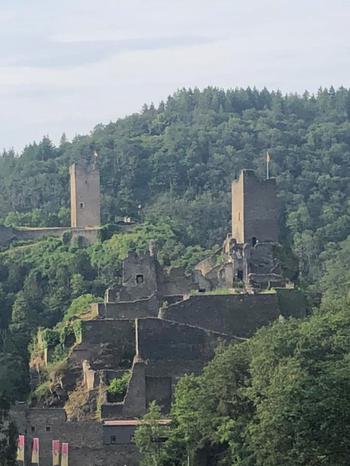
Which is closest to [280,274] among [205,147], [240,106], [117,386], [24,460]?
[117,386]

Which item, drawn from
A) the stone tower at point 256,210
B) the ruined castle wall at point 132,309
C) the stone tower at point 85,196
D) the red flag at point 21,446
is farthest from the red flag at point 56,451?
the stone tower at point 85,196

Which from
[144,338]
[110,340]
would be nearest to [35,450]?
[110,340]

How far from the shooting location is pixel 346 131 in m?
→ 136

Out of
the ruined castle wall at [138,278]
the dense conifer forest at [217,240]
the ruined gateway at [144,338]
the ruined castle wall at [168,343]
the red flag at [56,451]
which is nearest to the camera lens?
the dense conifer forest at [217,240]

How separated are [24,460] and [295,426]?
10.7m

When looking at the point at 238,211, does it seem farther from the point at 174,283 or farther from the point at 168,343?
the point at 168,343

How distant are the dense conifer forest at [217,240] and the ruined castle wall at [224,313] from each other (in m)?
2.50

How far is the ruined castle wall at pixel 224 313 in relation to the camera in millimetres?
50281

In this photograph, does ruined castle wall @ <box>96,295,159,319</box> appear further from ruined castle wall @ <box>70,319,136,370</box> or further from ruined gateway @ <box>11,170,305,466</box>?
ruined castle wall @ <box>70,319,136,370</box>

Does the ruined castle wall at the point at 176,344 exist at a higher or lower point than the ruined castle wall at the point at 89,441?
higher

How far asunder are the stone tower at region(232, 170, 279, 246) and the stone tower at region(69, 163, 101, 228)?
24.0 meters

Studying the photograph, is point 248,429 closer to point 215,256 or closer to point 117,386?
point 117,386

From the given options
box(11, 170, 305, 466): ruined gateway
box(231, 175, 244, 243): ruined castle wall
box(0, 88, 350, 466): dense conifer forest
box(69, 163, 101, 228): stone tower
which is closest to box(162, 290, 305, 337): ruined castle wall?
box(11, 170, 305, 466): ruined gateway

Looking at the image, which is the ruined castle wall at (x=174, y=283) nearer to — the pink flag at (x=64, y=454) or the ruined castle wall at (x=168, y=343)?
the ruined castle wall at (x=168, y=343)
